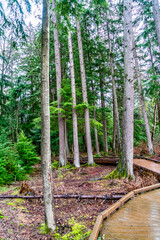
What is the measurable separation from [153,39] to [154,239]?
47.1 ft

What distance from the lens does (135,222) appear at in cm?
299

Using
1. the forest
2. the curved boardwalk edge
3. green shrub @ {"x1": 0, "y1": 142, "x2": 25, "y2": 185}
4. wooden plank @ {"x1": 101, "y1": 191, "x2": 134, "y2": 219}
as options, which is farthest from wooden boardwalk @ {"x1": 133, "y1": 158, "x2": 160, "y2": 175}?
green shrub @ {"x1": 0, "y1": 142, "x2": 25, "y2": 185}

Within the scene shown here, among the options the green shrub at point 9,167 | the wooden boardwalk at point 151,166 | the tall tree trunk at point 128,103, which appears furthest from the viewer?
the green shrub at point 9,167

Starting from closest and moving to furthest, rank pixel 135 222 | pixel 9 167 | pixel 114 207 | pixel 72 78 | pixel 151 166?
pixel 135 222 → pixel 114 207 → pixel 9 167 → pixel 151 166 → pixel 72 78

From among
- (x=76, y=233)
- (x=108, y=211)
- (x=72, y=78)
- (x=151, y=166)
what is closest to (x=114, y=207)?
(x=108, y=211)

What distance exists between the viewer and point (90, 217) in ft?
12.3

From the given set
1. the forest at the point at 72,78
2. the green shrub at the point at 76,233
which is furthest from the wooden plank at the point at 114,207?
the forest at the point at 72,78

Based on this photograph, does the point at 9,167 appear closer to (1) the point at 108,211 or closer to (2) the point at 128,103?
(1) the point at 108,211

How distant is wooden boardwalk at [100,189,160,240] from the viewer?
2.53 metres

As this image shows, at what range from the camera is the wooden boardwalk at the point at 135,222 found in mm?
2533

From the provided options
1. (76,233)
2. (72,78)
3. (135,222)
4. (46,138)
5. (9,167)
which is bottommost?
(76,233)

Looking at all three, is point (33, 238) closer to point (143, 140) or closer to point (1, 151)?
point (1, 151)

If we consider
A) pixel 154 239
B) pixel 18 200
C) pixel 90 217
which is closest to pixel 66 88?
pixel 18 200

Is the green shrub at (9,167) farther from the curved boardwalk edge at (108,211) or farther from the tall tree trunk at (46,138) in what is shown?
the curved boardwalk edge at (108,211)
